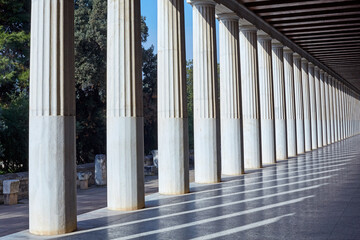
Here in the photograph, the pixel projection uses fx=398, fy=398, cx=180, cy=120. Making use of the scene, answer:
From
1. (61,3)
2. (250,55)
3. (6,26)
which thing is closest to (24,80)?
(6,26)

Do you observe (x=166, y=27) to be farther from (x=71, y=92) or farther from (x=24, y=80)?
(x=24, y=80)

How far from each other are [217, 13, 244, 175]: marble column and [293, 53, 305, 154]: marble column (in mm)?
23305

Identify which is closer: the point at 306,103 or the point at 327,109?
the point at 306,103

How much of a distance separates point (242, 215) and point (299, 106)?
39.2m

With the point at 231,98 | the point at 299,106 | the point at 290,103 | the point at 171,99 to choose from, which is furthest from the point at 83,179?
the point at 299,106

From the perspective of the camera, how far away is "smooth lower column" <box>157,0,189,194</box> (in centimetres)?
2073

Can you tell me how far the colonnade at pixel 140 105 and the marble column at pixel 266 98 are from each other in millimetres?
94

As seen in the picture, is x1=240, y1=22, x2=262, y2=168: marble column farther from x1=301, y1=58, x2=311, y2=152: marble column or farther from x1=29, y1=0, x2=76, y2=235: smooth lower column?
x1=301, y1=58, x2=311, y2=152: marble column

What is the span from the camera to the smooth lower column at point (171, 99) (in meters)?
20.7

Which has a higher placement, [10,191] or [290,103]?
[290,103]

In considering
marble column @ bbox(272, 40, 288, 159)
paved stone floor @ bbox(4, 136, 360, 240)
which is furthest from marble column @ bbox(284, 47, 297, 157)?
paved stone floor @ bbox(4, 136, 360, 240)

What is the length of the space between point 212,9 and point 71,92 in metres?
14.3

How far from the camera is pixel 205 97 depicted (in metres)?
24.8

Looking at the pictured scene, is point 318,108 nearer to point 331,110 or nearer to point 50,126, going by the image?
point 331,110
